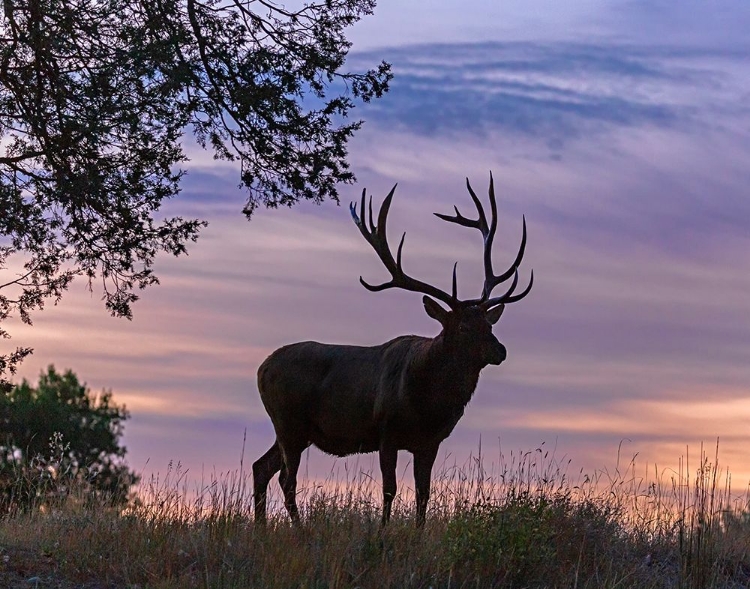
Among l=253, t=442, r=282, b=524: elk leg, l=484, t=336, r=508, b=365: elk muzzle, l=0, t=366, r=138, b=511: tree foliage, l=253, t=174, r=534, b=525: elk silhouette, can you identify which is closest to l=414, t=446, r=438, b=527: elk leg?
l=253, t=174, r=534, b=525: elk silhouette

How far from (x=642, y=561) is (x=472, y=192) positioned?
409 centimetres

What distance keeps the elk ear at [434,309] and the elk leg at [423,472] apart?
1.25 meters

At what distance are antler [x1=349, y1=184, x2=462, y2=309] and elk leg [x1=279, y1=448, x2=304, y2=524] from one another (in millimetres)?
2012

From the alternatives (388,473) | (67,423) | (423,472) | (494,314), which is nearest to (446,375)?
(494,314)

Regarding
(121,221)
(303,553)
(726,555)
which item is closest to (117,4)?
(121,221)

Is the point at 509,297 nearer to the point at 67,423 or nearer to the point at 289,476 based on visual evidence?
the point at 289,476

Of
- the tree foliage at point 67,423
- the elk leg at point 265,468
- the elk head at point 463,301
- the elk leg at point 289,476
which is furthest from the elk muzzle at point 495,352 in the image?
the tree foliage at point 67,423

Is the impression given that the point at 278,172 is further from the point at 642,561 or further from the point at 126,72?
the point at 642,561

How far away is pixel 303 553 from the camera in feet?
27.5

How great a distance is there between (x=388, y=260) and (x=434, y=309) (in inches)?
32.8

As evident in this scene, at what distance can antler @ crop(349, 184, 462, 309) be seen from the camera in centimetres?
1063

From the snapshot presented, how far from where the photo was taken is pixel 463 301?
415 inches

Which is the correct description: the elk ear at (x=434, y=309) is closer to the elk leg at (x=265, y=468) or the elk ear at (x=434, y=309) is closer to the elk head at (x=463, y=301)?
the elk head at (x=463, y=301)

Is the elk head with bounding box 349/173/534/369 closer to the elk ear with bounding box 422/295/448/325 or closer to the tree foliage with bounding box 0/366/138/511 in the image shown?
the elk ear with bounding box 422/295/448/325
